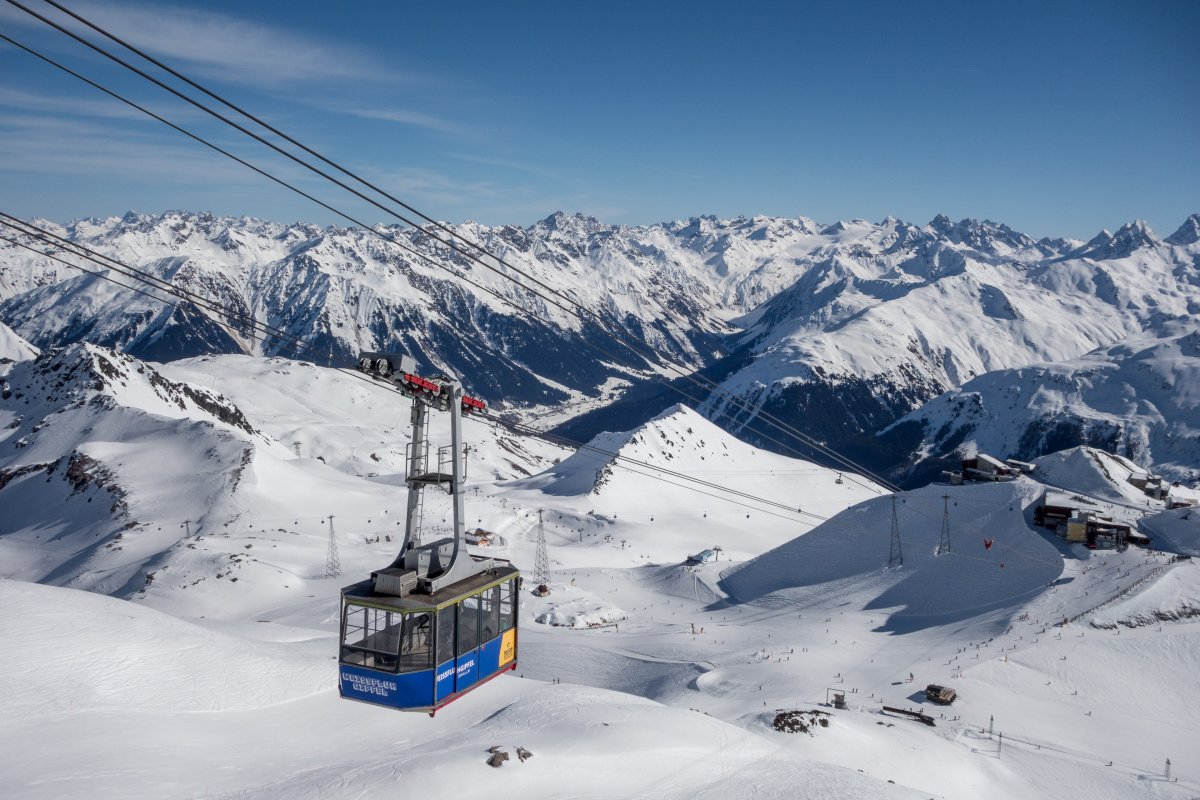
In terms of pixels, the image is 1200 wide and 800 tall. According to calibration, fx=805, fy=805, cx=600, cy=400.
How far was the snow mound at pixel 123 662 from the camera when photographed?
38.9m

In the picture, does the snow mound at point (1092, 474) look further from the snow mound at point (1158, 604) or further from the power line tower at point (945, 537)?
the snow mound at point (1158, 604)

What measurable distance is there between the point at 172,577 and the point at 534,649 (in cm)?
4049

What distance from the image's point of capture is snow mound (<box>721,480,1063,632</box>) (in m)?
66.1

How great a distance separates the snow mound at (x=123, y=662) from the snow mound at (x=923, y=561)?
45474 mm

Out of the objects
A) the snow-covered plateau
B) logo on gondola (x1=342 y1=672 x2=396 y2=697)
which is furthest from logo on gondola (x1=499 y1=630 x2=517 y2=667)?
the snow-covered plateau

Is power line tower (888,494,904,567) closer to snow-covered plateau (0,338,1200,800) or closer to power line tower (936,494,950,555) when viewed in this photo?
snow-covered plateau (0,338,1200,800)

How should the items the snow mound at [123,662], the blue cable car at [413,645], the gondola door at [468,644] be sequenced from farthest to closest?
the snow mound at [123,662]
the gondola door at [468,644]
the blue cable car at [413,645]

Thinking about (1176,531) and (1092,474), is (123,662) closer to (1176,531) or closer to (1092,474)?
(1176,531)

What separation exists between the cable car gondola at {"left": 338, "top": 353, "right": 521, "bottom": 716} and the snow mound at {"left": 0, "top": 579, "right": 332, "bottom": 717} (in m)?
24.1

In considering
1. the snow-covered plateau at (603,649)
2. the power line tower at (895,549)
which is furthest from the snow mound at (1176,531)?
the power line tower at (895,549)

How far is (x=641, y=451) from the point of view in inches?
5896

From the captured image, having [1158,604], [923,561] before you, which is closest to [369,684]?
[1158,604]

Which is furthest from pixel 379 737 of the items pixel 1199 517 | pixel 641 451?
pixel 641 451

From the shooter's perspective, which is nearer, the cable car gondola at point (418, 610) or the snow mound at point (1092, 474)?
the cable car gondola at point (418, 610)
